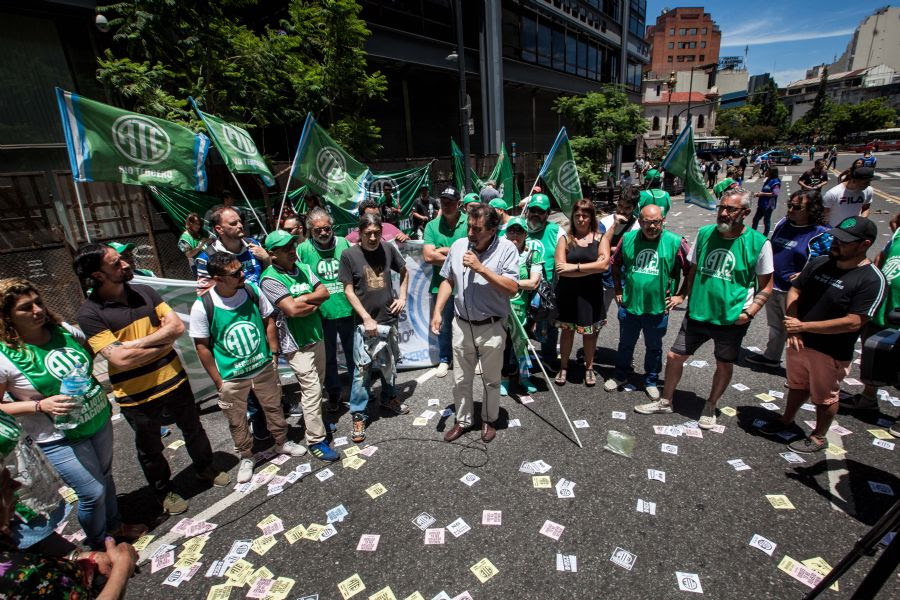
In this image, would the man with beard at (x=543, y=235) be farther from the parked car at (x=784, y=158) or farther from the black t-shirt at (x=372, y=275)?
the parked car at (x=784, y=158)

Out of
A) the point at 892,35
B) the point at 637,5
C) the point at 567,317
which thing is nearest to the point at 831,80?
the point at 892,35

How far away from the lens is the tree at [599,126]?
1947 centimetres

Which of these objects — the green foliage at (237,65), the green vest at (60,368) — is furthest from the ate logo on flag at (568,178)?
the green foliage at (237,65)

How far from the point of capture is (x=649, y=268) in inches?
171

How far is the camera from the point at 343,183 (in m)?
6.46

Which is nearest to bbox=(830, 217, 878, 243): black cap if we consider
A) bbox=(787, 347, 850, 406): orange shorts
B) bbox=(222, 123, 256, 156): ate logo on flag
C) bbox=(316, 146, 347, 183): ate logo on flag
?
bbox=(787, 347, 850, 406): orange shorts

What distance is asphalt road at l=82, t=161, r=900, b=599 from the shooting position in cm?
270

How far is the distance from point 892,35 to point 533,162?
160845 millimetres

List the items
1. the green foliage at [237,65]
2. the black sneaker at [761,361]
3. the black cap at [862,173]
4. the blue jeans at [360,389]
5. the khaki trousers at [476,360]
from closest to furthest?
1. the khaki trousers at [476,360]
2. the blue jeans at [360,389]
3. the black sneaker at [761,361]
4. the black cap at [862,173]
5. the green foliage at [237,65]

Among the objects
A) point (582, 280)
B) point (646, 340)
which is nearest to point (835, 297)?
point (646, 340)

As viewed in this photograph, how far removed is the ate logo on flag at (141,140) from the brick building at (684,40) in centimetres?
11860

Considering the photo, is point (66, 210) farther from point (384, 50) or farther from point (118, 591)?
point (384, 50)

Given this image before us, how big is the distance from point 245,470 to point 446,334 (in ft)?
9.07

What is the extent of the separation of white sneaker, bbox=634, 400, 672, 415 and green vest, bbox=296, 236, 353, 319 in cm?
322
